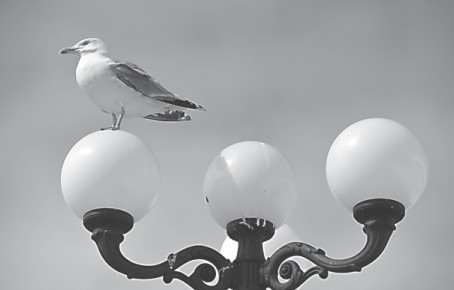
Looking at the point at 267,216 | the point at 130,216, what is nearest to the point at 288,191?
the point at 267,216

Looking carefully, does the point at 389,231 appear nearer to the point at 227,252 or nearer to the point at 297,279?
the point at 297,279

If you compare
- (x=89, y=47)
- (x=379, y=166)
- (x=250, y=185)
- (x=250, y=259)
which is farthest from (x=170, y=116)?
(x=379, y=166)

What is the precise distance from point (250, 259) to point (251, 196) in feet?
0.75

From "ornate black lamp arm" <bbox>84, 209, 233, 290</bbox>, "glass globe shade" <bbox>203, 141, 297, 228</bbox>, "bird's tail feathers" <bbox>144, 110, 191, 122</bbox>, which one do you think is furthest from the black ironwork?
"bird's tail feathers" <bbox>144, 110, 191, 122</bbox>

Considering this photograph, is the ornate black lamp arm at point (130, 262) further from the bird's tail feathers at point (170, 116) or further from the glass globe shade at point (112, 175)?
the bird's tail feathers at point (170, 116)

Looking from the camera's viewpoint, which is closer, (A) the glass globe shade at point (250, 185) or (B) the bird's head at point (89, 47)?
(A) the glass globe shade at point (250, 185)

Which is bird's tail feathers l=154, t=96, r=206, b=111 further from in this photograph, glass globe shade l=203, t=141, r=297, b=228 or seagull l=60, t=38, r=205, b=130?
glass globe shade l=203, t=141, r=297, b=228

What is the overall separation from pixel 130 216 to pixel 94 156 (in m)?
0.25

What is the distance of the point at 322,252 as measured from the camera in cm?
308

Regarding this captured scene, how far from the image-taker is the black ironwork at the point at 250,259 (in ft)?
9.96

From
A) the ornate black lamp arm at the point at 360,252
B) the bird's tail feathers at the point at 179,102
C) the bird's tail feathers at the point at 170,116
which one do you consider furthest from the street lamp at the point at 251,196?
the bird's tail feathers at the point at 170,116

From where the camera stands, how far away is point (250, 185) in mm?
3232

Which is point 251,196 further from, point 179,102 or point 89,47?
point 89,47

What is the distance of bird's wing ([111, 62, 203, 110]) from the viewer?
355cm
